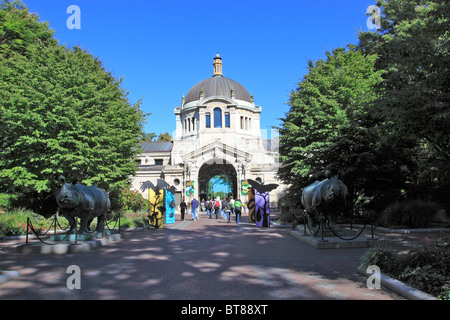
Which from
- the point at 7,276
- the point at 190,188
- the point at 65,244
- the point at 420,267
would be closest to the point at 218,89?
the point at 190,188

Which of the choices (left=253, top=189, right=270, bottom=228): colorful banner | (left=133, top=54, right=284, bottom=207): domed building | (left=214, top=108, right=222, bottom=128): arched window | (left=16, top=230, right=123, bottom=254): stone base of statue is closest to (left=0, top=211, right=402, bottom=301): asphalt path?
(left=16, top=230, right=123, bottom=254): stone base of statue

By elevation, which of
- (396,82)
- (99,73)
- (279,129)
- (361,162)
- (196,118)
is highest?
(196,118)

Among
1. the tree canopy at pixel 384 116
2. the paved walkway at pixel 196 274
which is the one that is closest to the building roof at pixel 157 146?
the tree canopy at pixel 384 116

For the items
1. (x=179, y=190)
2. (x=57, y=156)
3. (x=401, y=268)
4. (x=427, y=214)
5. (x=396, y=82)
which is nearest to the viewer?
(x=401, y=268)

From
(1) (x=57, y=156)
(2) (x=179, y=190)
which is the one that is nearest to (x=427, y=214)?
(1) (x=57, y=156)

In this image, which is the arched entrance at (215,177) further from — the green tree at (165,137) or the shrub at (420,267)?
the shrub at (420,267)

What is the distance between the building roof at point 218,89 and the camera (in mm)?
69688

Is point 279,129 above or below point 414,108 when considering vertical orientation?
above

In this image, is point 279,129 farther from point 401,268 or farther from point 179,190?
point 179,190

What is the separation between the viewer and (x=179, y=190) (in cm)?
5753

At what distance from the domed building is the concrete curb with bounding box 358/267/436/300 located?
141ft

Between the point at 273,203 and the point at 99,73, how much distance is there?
34.2 m

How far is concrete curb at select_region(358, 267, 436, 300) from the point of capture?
5387 millimetres

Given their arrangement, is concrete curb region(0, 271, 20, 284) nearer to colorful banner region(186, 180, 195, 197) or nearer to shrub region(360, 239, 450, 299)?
shrub region(360, 239, 450, 299)
